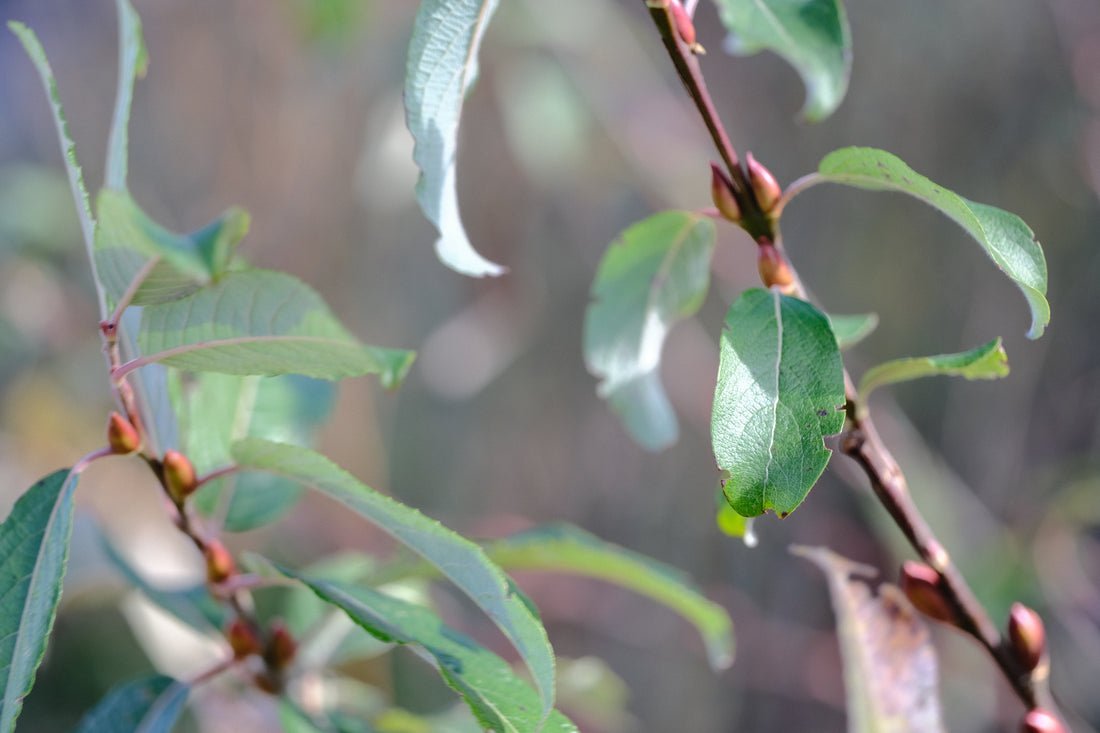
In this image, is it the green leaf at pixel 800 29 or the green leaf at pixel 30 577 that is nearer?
the green leaf at pixel 30 577

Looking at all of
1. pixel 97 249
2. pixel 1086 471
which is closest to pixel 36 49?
pixel 97 249

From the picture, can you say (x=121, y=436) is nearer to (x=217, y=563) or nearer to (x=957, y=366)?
(x=217, y=563)

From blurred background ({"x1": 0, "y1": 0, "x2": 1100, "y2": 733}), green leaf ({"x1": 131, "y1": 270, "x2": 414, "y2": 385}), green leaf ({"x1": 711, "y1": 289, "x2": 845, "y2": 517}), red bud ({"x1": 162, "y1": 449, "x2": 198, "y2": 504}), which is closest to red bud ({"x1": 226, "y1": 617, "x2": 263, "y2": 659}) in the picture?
red bud ({"x1": 162, "y1": 449, "x2": 198, "y2": 504})

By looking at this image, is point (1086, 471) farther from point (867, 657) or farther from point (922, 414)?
point (867, 657)

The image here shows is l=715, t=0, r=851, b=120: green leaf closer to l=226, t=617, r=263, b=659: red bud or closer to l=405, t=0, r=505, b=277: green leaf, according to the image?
l=405, t=0, r=505, b=277: green leaf

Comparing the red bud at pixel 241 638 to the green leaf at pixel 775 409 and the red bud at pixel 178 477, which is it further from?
the green leaf at pixel 775 409

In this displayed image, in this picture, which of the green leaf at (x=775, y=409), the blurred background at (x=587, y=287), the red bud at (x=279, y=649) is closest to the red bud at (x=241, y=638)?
the red bud at (x=279, y=649)

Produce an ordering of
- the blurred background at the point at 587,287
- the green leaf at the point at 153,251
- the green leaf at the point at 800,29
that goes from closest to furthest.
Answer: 1. the green leaf at the point at 153,251
2. the green leaf at the point at 800,29
3. the blurred background at the point at 587,287
